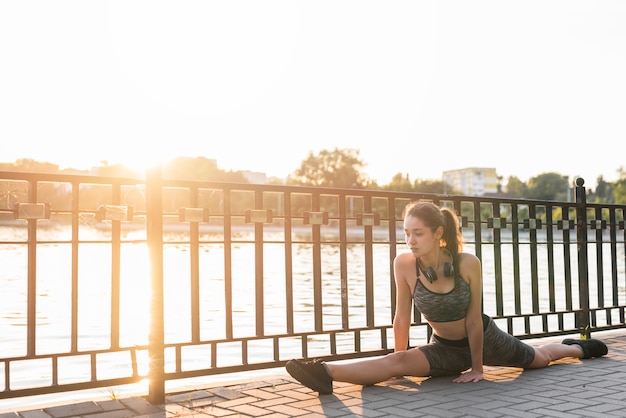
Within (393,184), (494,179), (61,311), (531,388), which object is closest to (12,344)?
(61,311)

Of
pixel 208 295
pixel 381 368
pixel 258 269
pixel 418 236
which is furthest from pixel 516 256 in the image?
pixel 208 295

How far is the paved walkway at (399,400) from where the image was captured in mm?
4215

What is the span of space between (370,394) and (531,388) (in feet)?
3.67

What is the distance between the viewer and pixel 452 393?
187 inches

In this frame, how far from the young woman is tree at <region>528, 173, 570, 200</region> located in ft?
417

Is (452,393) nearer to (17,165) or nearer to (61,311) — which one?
(61,311)

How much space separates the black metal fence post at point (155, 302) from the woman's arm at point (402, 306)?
65.2 inches

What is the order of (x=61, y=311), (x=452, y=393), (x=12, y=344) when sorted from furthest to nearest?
1. (x=61, y=311)
2. (x=12, y=344)
3. (x=452, y=393)

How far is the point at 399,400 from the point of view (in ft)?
14.9

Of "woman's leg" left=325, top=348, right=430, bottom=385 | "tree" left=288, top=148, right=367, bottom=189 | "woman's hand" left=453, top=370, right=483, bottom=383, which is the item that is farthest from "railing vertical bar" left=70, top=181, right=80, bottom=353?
"tree" left=288, top=148, right=367, bottom=189

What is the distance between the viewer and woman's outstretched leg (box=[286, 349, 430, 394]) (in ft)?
15.3

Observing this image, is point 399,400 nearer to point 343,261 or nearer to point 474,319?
point 474,319

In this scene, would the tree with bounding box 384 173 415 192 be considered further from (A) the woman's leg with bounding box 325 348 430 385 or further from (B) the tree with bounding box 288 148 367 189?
(A) the woman's leg with bounding box 325 348 430 385

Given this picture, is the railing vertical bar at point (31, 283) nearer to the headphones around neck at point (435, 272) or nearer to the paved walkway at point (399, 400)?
the paved walkway at point (399, 400)
